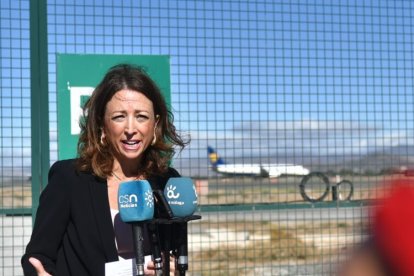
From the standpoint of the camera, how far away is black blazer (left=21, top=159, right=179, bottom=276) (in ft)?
10.0

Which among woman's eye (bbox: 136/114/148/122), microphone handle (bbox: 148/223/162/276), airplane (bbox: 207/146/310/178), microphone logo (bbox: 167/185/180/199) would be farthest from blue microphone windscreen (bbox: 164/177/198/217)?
airplane (bbox: 207/146/310/178)

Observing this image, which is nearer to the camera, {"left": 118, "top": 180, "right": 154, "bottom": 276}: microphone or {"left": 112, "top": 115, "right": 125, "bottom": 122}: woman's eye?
{"left": 118, "top": 180, "right": 154, "bottom": 276}: microphone

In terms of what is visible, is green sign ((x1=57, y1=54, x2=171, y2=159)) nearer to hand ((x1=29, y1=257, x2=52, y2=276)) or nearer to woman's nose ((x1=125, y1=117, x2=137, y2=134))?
woman's nose ((x1=125, y1=117, x2=137, y2=134))

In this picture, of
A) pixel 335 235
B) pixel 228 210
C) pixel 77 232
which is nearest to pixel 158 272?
pixel 77 232

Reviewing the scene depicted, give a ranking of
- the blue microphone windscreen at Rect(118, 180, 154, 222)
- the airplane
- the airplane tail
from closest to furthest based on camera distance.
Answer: the blue microphone windscreen at Rect(118, 180, 154, 222), the airplane tail, the airplane

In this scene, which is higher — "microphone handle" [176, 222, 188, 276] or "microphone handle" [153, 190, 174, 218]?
"microphone handle" [153, 190, 174, 218]

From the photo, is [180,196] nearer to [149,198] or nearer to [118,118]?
[149,198]

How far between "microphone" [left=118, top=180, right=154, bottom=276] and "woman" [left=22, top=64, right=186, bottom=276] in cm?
14

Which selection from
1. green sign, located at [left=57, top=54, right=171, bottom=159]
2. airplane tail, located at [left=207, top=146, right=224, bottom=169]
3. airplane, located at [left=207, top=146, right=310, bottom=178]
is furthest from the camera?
airplane, located at [left=207, top=146, right=310, bottom=178]

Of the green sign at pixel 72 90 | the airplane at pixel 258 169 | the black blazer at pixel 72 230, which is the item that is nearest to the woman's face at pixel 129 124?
the black blazer at pixel 72 230

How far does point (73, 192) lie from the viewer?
3.18 metres

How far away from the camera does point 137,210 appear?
281 centimetres

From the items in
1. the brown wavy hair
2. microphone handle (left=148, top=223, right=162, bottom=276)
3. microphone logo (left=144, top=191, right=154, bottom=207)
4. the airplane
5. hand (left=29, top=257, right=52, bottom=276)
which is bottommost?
hand (left=29, top=257, right=52, bottom=276)

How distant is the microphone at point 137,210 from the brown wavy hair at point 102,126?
0.40 meters
